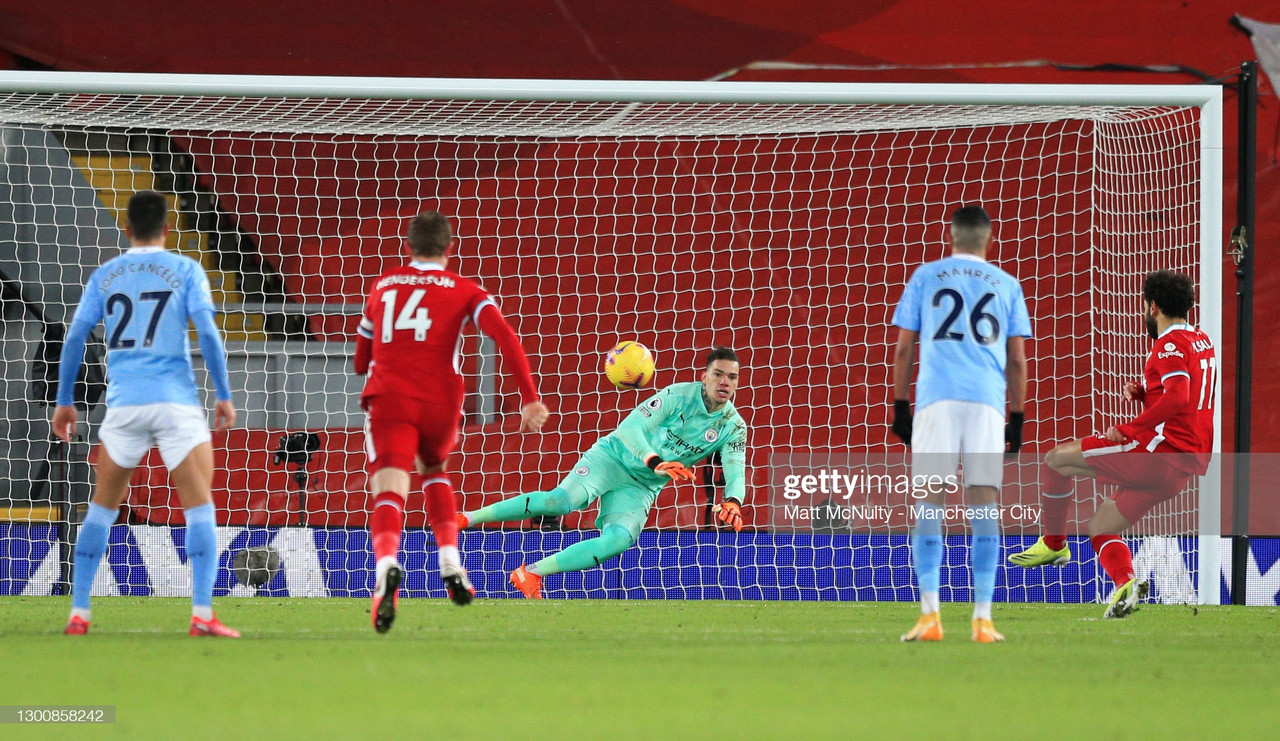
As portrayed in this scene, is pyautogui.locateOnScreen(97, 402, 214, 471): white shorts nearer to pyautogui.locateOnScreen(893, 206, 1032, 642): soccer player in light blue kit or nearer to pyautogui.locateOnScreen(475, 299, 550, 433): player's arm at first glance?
pyautogui.locateOnScreen(475, 299, 550, 433): player's arm

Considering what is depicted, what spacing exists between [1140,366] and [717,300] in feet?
10.4

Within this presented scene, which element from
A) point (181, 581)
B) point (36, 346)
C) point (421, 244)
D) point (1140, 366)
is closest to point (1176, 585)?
point (1140, 366)

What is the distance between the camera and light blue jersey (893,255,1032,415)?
503 centimetres

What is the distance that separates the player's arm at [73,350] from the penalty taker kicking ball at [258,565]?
351 cm

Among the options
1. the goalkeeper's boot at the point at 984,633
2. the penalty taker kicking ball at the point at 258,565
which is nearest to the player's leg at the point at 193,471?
the goalkeeper's boot at the point at 984,633

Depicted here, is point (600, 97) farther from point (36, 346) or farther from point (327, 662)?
point (36, 346)

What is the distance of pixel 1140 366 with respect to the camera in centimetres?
952

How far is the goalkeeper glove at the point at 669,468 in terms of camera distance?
7.04 meters

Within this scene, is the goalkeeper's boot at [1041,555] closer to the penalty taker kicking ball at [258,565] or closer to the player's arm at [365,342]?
the player's arm at [365,342]

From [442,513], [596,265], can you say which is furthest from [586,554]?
[596,265]

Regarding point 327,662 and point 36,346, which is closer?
point 327,662

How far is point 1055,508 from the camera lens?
23.3 feet

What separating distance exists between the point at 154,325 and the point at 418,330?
36.3 inches

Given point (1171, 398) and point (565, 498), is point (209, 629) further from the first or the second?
point (1171, 398)
